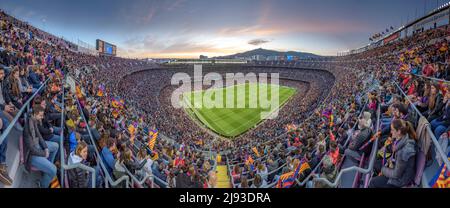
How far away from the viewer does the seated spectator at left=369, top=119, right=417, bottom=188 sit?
236cm

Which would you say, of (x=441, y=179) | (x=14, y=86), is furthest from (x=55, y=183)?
(x=441, y=179)

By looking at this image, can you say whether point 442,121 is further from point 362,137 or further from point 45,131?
point 45,131

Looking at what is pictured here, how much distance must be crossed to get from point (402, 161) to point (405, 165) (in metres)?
0.05

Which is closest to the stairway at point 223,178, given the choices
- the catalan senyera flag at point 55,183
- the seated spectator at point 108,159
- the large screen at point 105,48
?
the seated spectator at point 108,159

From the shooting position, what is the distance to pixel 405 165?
237 cm

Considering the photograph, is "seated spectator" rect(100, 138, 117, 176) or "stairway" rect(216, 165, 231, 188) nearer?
"seated spectator" rect(100, 138, 117, 176)

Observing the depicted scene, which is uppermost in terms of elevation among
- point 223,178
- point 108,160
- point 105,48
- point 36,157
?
point 105,48

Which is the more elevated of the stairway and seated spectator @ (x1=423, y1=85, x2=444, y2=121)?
seated spectator @ (x1=423, y1=85, x2=444, y2=121)

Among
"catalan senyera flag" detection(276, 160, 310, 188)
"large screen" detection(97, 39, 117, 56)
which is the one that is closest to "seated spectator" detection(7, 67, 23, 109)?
"catalan senyera flag" detection(276, 160, 310, 188)

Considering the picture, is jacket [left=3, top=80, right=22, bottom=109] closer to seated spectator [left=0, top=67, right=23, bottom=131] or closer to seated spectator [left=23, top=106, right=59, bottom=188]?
seated spectator [left=0, top=67, right=23, bottom=131]
